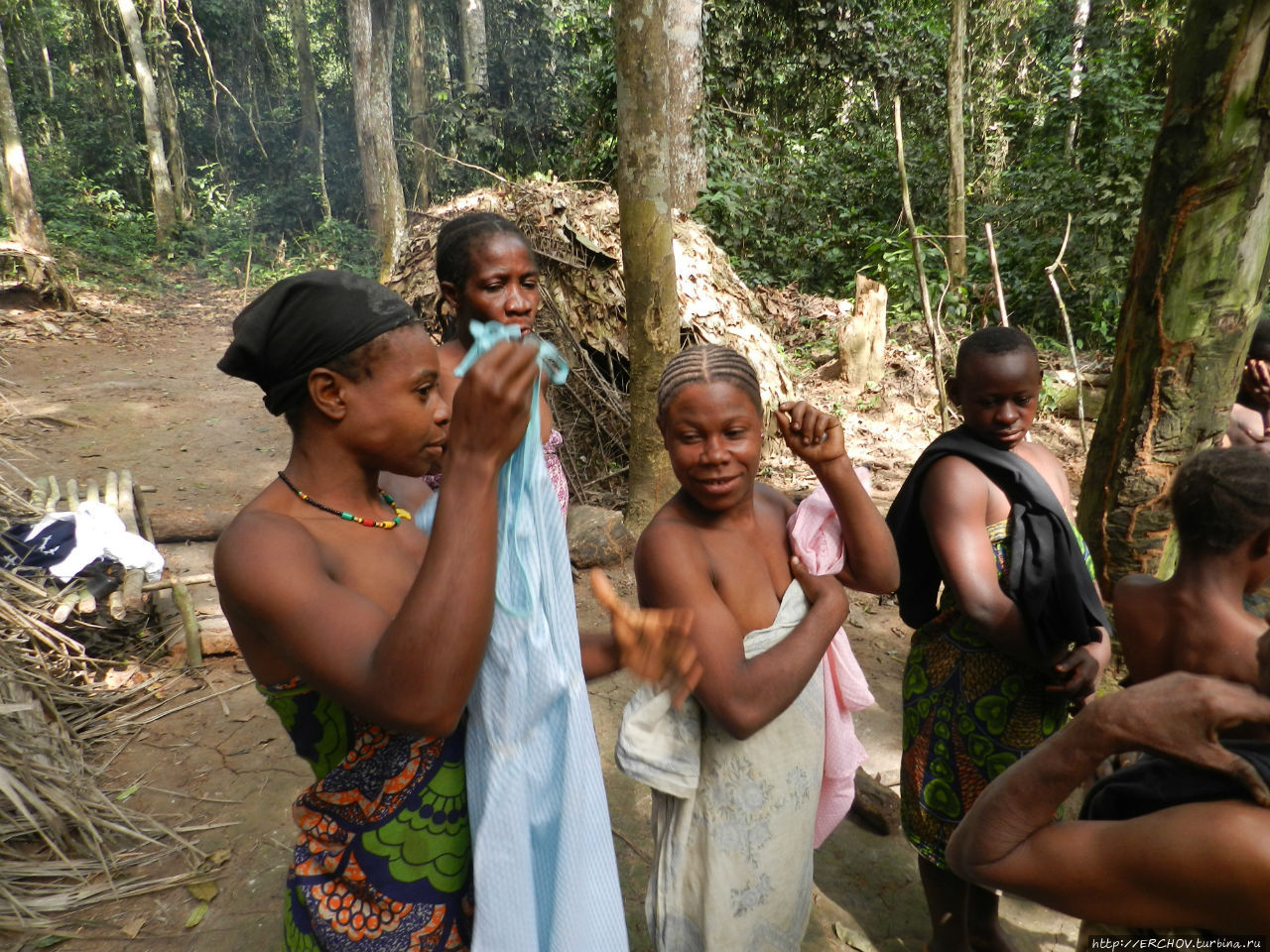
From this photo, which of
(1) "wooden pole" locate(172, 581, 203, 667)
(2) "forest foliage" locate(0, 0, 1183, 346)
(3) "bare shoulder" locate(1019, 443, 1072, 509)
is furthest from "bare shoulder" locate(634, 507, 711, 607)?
(2) "forest foliage" locate(0, 0, 1183, 346)

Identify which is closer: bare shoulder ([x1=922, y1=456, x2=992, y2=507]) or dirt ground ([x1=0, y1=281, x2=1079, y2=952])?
bare shoulder ([x1=922, y1=456, x2=992, y2=507])

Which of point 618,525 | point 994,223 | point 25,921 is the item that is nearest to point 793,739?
point 25,921

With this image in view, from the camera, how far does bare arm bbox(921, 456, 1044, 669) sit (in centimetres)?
186

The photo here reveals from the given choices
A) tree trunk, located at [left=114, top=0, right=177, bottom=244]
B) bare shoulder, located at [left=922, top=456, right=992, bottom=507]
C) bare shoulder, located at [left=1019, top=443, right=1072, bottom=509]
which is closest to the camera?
bare shoulder, located at [left=922, top=456, right=992, bottom=507]

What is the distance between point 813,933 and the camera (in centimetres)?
235

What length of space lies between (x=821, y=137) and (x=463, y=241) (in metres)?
11.1

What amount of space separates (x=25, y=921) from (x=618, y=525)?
129 inches

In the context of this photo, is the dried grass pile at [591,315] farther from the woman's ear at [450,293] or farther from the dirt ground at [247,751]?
the woman's ear at [450,293]

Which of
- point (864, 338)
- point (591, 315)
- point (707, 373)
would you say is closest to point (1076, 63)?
point (864, 338)

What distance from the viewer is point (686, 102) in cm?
828

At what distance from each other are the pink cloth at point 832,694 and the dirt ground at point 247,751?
717mm

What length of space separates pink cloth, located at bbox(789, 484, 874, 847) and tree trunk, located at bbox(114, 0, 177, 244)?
18.6 meters

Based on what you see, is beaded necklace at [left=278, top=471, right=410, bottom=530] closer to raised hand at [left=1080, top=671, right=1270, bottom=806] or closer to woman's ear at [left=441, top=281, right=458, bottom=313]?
raised hand at [left=1080, top=671, right=1270, bottom=806]

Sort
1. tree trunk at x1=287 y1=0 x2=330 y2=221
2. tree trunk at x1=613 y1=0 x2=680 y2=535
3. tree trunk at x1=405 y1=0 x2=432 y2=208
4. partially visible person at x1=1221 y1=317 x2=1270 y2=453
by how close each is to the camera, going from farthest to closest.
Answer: tree trunk at x1=287 y1=0 x2=330 y2=221, tree trunk at x1=405 y1=0 x2=432 y2=208, tree trunk at x1=613 y1=0 x2=680 y2=535, partially visible person at x1=1221 y1=317 x2=1270 y2=453
